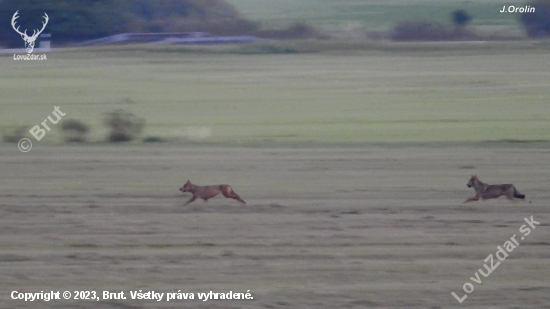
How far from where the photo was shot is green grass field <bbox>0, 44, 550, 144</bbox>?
55.4ft

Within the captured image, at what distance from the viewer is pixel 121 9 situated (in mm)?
27484

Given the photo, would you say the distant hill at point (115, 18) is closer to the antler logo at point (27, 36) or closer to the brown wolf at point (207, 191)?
the antler logo at point (27, 36)

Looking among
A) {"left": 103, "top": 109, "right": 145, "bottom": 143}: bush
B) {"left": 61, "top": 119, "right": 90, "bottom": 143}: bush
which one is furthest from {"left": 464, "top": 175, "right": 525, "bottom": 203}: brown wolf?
{"left": 61, "top": 119, "right": 90, "bottom": 143}: bush

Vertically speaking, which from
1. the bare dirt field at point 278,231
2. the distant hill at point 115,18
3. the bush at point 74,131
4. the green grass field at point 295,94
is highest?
the distant hill at point 115,18

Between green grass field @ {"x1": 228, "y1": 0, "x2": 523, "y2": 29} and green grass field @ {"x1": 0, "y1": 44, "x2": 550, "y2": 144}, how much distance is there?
5.52 ft

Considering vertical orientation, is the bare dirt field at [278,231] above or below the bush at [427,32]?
below

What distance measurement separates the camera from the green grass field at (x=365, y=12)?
1145 inches

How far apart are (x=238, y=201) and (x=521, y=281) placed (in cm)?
362

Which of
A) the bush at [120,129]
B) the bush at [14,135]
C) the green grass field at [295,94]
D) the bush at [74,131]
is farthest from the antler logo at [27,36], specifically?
the bush at [120,129]

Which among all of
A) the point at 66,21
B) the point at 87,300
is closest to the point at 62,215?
the point at 87,300

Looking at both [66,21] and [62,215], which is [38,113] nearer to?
[66,21]

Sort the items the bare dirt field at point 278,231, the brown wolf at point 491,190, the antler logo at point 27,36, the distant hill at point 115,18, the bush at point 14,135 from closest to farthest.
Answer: the bare dirt field at point 278,231, the brown wolf at point 491,190, the bush at point 14,135, the antler logo at point 27,36, the distant hill at point 115,18

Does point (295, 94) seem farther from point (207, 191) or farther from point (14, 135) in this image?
point (207, 191)

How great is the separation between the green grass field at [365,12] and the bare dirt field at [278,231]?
17.2 metres
